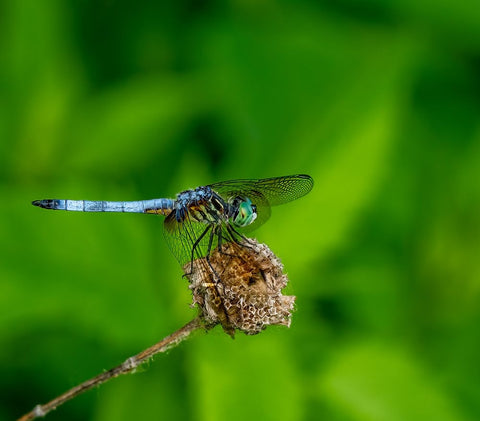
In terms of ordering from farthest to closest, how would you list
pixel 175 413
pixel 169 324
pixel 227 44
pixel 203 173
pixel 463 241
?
pixel 227 44 < pixel 463 241 < pixel 203 173 < pixel 169 324 < pixel 175 413

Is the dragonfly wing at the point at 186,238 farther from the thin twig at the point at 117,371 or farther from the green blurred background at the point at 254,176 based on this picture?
the thin twig at the point at 117,371

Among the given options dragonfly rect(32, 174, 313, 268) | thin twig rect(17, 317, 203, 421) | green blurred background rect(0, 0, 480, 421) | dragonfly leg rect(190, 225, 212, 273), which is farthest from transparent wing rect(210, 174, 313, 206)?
thin twig rect(17, 317, 203, 421)

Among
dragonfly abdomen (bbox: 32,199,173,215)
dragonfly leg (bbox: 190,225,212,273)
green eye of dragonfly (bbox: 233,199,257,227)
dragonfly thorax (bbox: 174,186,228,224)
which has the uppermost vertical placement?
dragonfly abdomen (bbox: 32,199,173,215)

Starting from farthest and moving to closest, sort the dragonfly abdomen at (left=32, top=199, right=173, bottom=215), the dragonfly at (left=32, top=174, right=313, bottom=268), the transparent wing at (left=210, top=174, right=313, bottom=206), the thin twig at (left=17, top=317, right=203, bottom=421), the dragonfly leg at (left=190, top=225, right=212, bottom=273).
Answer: the dragonfly abdomen at (left=32, top=199, right=173, bottom=215) → the transparent wing at (left=210, top=174, right=313, bottom=206) → the dragonfly at (left=32, top=174, right=313, bottom=268) → the dragonfly leg at (left=190, top=225, right=212, bottom=273) → the thin twig at (left=17, top=317, right=203, bottom=421)

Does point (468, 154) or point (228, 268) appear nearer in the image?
point (228, 268)

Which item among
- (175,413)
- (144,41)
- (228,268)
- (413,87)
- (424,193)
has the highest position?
(144,41)

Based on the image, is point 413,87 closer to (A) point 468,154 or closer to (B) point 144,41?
(A) point 468,154

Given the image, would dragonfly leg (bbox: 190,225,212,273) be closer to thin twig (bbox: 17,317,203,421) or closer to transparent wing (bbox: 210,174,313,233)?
transparent wing (bbox: 210,174,313,233)

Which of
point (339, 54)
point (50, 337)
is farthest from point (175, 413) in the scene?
point (339, 54)
